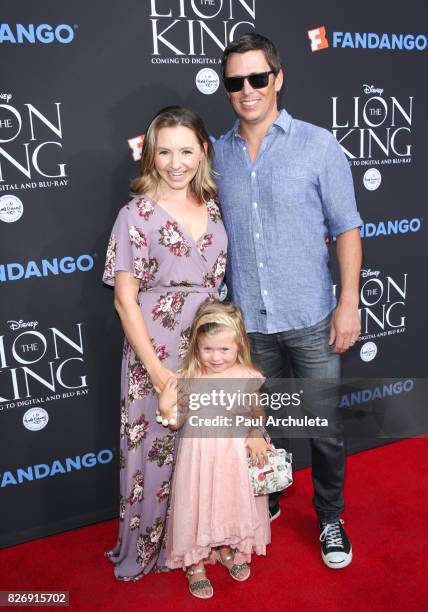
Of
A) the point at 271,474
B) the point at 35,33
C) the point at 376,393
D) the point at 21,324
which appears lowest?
the point at 376,393

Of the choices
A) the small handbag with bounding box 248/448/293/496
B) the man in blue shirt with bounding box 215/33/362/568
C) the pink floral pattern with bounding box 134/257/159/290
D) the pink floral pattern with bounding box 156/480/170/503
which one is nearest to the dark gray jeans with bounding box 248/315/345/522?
the man in blue shirt with bounding box 215/33/362/568

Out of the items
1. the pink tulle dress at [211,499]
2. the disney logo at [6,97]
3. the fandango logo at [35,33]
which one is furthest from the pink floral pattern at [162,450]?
the fandango logo at [35,33]

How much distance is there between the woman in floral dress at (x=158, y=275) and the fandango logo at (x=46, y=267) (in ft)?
1.47

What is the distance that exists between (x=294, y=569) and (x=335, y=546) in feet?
0.67

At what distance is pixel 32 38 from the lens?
2.49 m

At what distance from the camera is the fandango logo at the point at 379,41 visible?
3.10 metres

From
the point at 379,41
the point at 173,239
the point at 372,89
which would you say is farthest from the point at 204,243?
the point at 379,41

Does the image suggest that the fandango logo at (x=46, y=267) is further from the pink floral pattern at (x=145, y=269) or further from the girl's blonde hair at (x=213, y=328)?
the girl's blonde hair at (x=213, y=328)

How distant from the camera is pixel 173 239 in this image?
2311 mm

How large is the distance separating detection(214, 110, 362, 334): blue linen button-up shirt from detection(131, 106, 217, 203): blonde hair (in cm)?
11

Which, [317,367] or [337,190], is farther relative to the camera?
[317,367]

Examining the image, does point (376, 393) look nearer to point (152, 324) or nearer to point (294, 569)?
point (294, 569)

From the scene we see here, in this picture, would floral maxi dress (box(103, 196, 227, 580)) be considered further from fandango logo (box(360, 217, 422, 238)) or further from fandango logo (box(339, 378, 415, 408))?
fandango logo (box(339, 378, 415, 408))

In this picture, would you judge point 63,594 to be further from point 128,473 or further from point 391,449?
point 391,449
